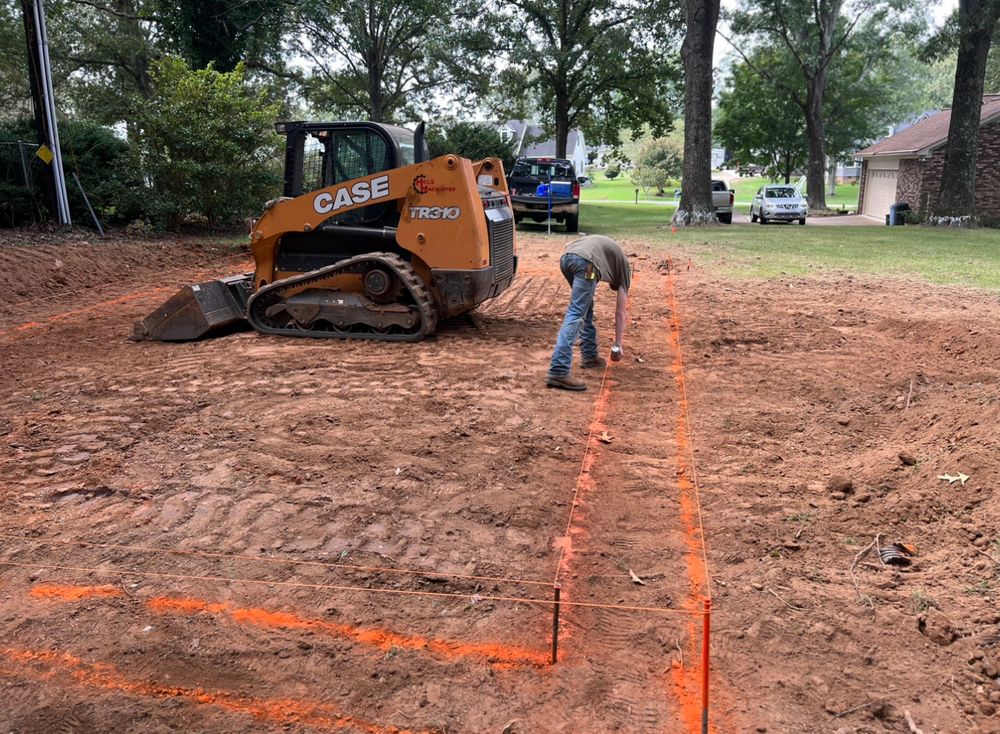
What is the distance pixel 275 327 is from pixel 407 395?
9.65 ft

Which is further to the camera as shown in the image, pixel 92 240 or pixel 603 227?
pixel 603 227

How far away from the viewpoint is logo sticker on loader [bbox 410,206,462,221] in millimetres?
7910

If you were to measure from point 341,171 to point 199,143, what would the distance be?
10.2 metres

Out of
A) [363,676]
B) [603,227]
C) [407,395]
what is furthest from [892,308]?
[603,227]

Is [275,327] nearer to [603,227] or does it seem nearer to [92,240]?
[92,240]

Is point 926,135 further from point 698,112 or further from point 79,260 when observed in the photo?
point 79,260

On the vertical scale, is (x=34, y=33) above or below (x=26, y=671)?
above

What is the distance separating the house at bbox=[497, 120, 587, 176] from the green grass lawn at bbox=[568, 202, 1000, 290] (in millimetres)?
5938

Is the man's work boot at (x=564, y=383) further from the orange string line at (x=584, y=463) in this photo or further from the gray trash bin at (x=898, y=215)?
the gray trash bin at (x=898, y=215)

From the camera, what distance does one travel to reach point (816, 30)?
1346 inches

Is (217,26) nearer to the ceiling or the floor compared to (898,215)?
nearer to the ceiling

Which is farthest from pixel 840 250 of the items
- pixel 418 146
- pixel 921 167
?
pixel 921 167

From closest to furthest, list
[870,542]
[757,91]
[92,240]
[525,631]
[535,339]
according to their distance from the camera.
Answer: [525,631]
[870,542]
[535,339]
[92,240]
[757,91]

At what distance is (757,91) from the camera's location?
40875mm
